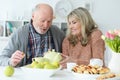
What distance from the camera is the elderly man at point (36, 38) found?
2.46 meters

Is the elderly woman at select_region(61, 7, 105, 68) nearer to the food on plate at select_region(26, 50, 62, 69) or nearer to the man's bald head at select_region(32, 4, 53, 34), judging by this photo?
the man's bald head at select_region(32, 4, 53, 34)

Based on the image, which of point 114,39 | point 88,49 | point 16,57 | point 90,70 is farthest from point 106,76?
point 88,49

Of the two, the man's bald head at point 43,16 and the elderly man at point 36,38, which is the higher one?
the man's bald head at point 43,16

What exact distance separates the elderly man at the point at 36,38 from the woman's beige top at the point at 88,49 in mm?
100

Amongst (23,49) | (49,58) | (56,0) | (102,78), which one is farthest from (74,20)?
(56,0)

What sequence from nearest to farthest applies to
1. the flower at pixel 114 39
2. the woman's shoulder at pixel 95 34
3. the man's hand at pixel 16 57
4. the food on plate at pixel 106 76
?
1. the food on plate at pixel 106 76
2. the flower at pixel 114 39
3. the man's hand at pixel 16 57
4. the woman's shoulder at pixel 95 34

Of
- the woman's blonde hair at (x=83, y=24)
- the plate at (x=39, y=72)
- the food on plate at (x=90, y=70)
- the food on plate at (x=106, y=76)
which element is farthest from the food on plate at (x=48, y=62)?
the woman's blonde hair at (x=83, y=24)

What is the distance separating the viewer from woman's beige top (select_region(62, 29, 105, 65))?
2.54 m

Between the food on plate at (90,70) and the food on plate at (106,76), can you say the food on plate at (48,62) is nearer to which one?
the food on plate at (90,70)

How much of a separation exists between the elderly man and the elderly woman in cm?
11

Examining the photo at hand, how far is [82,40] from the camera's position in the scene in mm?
2605

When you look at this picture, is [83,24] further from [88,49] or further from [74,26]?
[88,49]

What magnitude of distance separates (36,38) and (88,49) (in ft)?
1.63

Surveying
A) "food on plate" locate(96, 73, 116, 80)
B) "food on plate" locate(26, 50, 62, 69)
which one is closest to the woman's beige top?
"food on plate" locate(26, 50, 62, 69)
